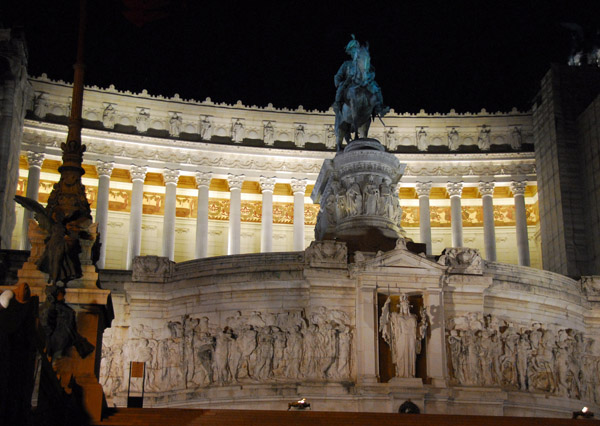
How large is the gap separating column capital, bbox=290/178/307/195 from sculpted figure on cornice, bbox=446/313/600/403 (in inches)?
1308

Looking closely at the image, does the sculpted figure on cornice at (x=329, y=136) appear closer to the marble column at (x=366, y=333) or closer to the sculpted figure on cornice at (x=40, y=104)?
the sculpted figure on cornice at (x=40, y=104)

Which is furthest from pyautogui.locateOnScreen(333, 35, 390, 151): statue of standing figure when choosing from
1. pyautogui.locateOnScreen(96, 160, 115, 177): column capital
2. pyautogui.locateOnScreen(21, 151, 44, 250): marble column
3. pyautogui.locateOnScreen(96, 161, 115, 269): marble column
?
pyautogui.locateOnScreen(96, 160, 115, 177): column capital

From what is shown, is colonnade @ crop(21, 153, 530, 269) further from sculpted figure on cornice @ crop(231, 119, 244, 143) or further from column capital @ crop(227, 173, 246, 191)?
sculpted figure on cornice @ crop(231, 119, 244, 143)

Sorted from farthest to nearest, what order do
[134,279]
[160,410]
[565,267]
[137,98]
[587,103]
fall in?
[137,98] → [587,103] → [565,267] → [134,279] → [160,410]

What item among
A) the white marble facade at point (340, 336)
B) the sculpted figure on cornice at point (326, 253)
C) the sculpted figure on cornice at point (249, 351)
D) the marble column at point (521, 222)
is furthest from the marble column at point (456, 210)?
the sculpted figure on cornice at point (249, 351)

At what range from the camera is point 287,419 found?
1950 cm

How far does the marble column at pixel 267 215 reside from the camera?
59875 millimetres

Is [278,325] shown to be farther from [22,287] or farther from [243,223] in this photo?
[243,223]

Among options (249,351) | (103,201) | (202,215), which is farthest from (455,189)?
(249,351)

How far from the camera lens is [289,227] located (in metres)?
64.9

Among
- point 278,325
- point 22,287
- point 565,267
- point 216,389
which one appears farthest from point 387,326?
point 565,267

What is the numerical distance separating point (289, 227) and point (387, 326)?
37.0 metres

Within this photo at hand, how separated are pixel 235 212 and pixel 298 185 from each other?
4.82 m

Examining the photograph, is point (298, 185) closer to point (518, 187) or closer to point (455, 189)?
point (455, 189)
